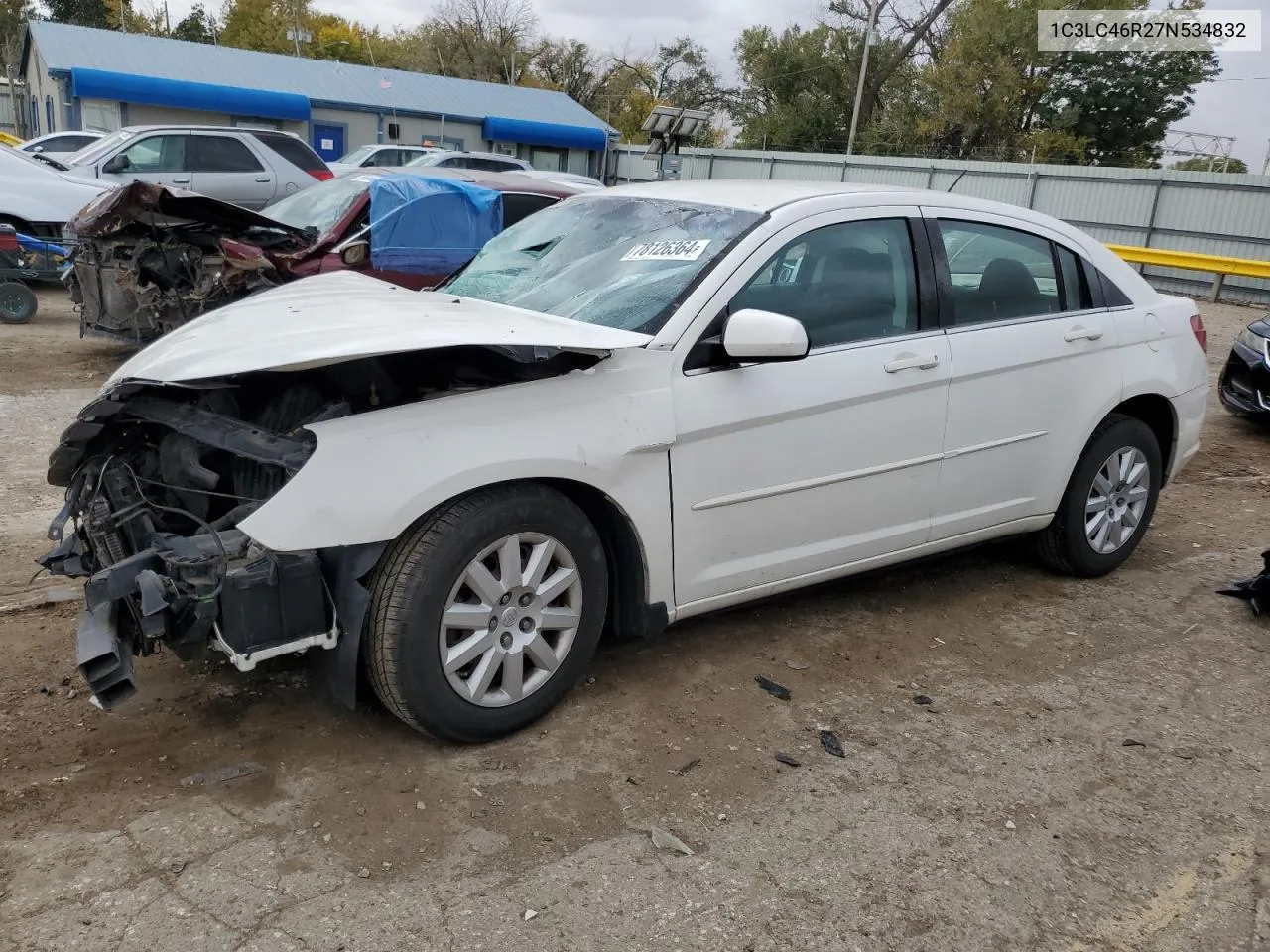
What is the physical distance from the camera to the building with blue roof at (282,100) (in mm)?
28250

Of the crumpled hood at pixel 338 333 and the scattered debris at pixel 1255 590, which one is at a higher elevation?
the crumpled hood at pixel 338 333

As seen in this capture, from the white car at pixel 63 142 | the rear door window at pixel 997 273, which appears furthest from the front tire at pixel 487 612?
the white car at pixel 63 142

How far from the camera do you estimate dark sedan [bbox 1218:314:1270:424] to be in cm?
820

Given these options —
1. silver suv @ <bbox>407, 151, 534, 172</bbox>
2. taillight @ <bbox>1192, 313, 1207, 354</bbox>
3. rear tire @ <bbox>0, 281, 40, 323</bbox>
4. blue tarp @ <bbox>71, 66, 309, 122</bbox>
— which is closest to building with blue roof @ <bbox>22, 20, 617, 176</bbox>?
blue tarp @ <bbox>71, 66, 309, 122</bbox>

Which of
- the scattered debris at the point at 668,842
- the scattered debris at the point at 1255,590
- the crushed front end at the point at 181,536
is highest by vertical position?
the crushed front end at the point at 181,536

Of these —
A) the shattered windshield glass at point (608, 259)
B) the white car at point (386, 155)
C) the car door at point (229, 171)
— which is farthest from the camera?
the white car at point (386, 155)

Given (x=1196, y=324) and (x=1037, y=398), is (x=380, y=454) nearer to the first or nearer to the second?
(x=1037, y=398)

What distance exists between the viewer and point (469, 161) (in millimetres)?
19156

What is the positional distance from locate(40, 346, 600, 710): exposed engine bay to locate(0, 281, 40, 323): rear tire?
313 inches

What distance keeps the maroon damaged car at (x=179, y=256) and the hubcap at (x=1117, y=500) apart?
498 cm

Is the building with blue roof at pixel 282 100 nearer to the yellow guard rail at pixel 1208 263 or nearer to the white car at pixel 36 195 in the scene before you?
the white car at pixel 36 195

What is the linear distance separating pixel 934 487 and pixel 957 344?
0.58m

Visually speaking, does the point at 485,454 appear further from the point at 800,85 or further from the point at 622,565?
the point at 800,85

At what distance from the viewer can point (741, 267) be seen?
11.9 ft
